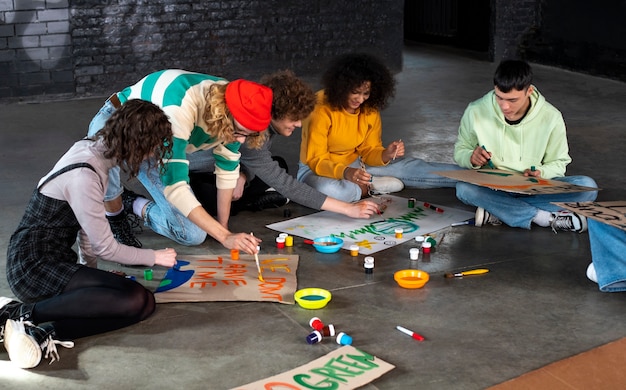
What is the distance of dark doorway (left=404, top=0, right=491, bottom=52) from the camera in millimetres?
9531

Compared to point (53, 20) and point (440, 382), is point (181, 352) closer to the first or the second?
point (440, 382)

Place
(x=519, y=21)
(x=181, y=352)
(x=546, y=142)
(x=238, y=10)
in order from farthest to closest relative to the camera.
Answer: (x=519, y=21) < (x=238, y=10) < (x=546, y=142) < (x=181, y=352)

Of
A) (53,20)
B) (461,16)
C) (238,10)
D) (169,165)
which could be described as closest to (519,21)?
A: (461,16)

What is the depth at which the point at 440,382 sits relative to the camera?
8.84 feet

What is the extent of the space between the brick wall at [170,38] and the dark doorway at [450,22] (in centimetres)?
128

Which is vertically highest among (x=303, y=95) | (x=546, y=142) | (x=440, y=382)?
(x=303, y=95)

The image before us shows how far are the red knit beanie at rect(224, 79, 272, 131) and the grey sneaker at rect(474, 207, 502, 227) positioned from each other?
138 cm

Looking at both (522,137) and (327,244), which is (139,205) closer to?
(327,244)

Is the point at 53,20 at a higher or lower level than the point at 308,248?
higher

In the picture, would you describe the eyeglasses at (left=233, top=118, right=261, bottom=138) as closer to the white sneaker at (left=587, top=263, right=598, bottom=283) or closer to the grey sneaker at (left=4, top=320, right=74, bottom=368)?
the grey sneaker at (left=4, top=320, right=74, bottom=368)

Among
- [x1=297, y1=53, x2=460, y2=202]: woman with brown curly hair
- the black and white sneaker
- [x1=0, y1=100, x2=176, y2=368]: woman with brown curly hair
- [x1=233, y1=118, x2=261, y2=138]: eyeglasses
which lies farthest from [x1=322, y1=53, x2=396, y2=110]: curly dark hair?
[x1=0, y1=100, x2=176, y2=368]: woman with brown curly hair

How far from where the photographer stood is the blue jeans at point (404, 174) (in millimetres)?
4543

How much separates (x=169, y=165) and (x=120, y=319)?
2.11 feet

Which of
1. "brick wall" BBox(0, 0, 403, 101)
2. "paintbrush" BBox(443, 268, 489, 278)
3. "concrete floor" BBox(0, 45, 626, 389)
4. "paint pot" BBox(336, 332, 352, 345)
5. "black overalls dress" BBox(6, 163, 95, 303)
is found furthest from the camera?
"brick wall" BBox(0, 0, 403, 101)
